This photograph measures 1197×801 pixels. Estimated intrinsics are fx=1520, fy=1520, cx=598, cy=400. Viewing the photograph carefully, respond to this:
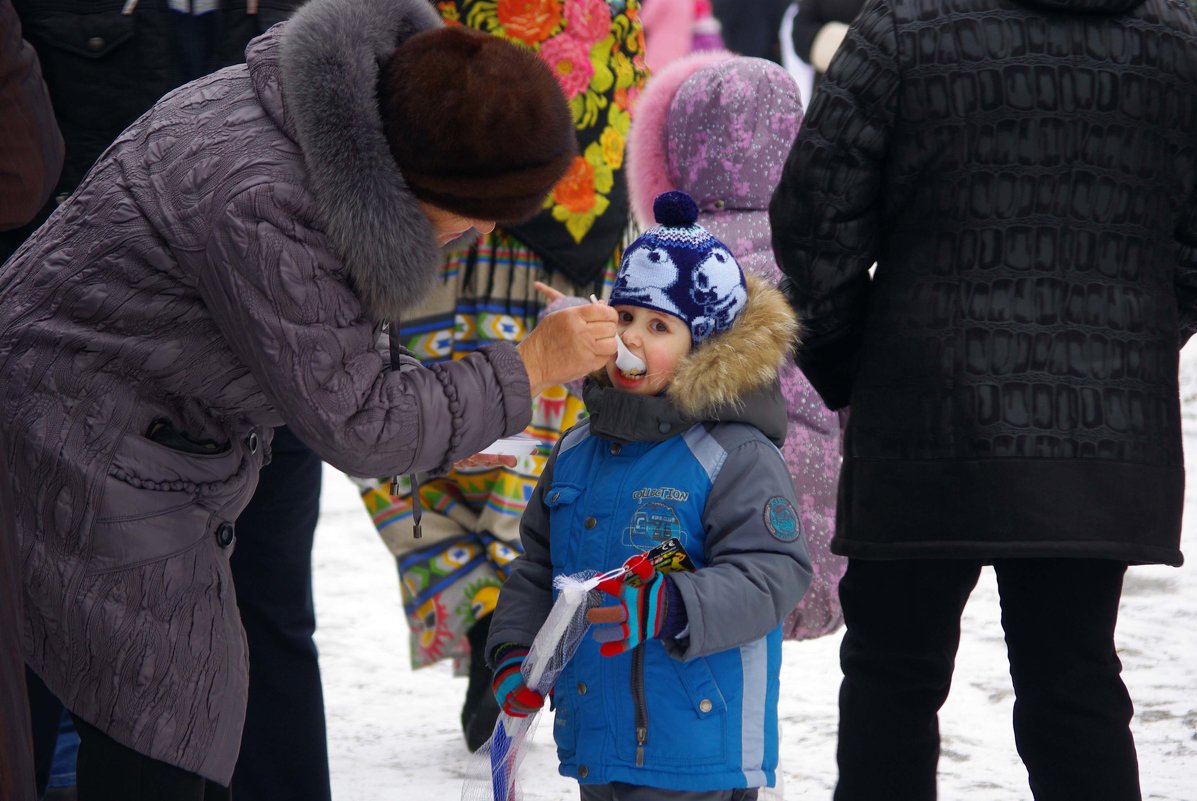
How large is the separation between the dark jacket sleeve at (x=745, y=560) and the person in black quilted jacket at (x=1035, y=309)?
0.65 feet

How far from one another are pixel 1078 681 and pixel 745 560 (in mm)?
553

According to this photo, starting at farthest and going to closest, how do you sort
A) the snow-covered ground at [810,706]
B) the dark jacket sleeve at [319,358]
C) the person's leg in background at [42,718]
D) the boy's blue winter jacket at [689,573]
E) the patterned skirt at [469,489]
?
the patterned skirt at [469,489]
the snow-covered ground at [810,706]
the person's leg in background at [42,718]
the boy's blue winter jacket at [689,573]
the dark jacket sleeve at [319,358]

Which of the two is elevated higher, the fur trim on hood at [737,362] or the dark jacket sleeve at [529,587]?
the fur trim on hood at [737,362]

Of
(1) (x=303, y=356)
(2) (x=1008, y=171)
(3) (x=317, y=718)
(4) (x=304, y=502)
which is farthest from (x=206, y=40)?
(2) (x=1008, y=171)

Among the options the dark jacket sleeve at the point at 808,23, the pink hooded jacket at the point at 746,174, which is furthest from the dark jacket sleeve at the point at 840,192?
the dark jacket sleeve at the point at 808,23

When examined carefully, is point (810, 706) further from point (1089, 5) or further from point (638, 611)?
point (1089, 5)

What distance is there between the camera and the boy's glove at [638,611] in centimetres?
206

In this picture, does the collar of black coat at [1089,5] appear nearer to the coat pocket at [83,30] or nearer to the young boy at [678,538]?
the young boy at [678,538]

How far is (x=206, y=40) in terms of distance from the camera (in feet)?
8.55

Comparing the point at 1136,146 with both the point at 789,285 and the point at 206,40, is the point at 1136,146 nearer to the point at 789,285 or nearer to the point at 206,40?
the point at 789,285

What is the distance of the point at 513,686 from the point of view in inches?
87.0

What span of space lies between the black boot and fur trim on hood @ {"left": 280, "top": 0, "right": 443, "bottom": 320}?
156 cm

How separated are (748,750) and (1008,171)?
944 millimetres

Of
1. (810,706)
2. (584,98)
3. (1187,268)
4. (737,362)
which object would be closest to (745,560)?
(737,362)
